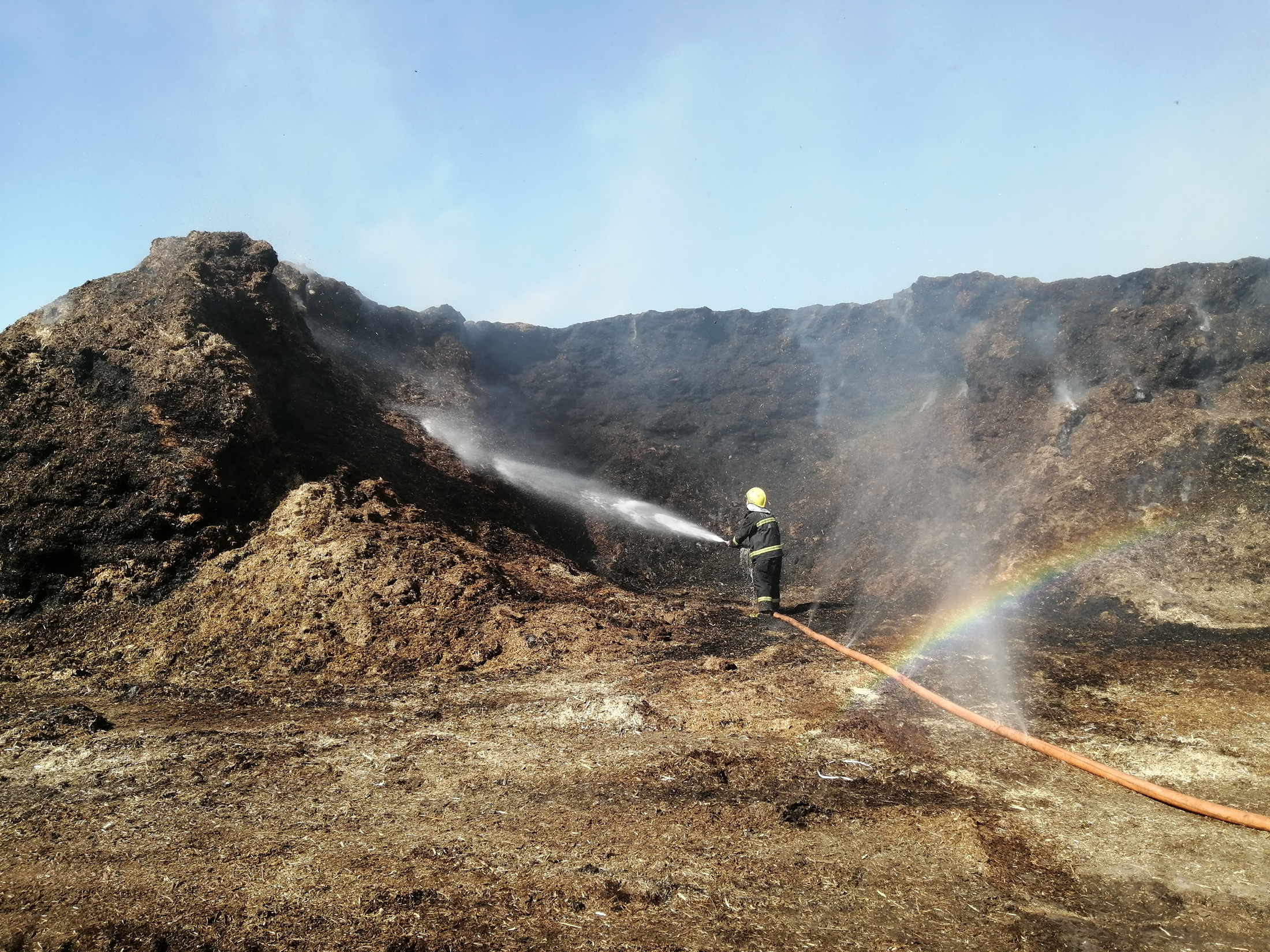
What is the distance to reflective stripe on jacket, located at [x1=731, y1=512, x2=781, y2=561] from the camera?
10.3 metres

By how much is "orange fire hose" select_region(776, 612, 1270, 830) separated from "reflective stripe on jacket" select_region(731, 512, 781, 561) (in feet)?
10.4

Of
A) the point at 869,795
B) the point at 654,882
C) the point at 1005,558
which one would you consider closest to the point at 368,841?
the point at 654,882

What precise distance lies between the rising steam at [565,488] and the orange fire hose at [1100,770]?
871 cm

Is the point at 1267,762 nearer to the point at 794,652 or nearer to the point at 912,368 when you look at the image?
the point at 794,652

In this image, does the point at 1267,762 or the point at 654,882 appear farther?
the point at 1267,762

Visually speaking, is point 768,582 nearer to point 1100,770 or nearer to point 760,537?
point 760,537

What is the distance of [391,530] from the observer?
937 centimetres

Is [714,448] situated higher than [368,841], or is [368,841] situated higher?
[714,448]

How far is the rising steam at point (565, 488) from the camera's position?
1573cm

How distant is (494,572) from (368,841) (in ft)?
18.5

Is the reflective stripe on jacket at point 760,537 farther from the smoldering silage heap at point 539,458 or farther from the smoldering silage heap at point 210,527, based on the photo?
the smoldering silage heap at point 210,527

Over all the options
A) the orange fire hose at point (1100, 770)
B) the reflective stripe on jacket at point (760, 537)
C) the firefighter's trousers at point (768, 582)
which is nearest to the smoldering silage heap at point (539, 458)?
the firefighter's trousers at point (768, 582)

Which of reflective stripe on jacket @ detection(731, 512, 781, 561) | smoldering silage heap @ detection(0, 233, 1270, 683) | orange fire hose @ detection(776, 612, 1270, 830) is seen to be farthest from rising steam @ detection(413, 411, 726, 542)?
orange fire hose @ detection(776, 612, 1270, 830)

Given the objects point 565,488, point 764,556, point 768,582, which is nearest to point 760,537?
point 764,556
